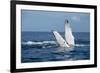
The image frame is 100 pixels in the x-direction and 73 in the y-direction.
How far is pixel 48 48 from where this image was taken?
1.89 metres

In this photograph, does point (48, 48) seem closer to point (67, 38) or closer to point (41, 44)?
point (41, 44)

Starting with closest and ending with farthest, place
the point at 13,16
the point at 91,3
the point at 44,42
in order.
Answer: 1. the point at 13,16
2. the point at 44,42
3. the point at 91,3

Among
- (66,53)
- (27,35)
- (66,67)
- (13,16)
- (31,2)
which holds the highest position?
(31,2)

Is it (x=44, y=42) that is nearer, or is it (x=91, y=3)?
(x=44, y=42)

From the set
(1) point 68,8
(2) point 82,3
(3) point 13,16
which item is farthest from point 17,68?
(2) point 82,3

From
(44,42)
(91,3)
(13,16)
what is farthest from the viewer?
(91,3)

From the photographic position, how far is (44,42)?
73.9 inches

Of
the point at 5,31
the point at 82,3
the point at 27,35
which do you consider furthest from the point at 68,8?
the point at 5,31

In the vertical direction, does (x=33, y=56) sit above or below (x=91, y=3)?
below

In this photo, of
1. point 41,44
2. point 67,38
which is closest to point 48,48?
point 41,44

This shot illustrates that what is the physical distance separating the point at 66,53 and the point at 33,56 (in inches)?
12.5

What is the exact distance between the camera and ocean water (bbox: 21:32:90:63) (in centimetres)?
182

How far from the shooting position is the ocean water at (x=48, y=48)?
5.98 feet

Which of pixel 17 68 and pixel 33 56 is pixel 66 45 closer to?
pixel 33 56
